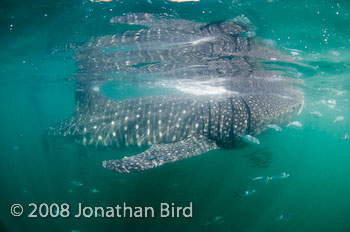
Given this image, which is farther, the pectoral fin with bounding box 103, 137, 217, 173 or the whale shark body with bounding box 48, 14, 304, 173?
the whale shark body with bounding box 48, 14, 304, 173

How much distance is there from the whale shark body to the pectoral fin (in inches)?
1.1

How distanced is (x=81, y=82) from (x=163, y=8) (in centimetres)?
1416

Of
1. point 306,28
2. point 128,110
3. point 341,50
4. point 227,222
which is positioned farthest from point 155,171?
point 341,50

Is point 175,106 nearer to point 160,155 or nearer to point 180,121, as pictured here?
point 180,121

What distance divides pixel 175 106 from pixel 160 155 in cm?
325

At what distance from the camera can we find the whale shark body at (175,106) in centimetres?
727

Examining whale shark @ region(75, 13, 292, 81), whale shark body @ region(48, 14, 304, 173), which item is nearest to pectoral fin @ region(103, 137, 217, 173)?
whale shark body @ region(48, 14, 304, 173)

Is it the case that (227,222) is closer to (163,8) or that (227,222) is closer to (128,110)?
(128,110)

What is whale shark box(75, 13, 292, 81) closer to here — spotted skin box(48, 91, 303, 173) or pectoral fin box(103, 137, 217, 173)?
spotted skin box(48, 91, 303, 173)

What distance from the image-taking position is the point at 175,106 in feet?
29.1

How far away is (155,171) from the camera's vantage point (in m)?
11.8

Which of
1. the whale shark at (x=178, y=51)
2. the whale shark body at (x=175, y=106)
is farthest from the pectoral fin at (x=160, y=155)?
the whale shark at (x=178, y=51)

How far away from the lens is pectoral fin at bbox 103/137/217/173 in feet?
16.3

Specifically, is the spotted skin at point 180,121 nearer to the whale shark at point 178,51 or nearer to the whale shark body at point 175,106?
the whale shark body at point 175,106
